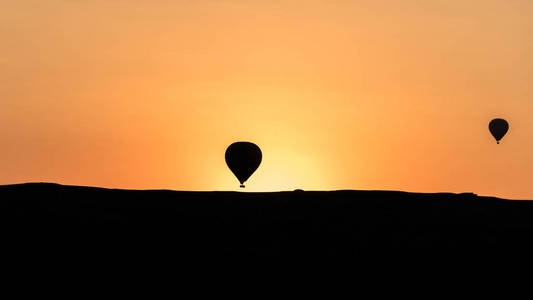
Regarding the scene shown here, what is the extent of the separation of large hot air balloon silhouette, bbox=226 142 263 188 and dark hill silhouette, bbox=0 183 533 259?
24.3 m

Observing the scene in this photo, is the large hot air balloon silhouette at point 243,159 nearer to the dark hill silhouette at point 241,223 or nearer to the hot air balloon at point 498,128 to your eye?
the hot air balloon at point 498,128

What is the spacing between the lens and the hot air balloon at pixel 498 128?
39.7 m

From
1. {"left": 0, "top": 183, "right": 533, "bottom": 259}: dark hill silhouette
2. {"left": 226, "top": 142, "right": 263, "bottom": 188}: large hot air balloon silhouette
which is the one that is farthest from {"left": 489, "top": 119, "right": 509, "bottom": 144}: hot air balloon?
{"left": 0, "top": 183, "right": 533, "bottom": 259}: dark hill silhouette

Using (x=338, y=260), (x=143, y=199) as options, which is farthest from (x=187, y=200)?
(x=338, y=260)

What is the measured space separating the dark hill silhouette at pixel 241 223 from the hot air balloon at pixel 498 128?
31.1 meters

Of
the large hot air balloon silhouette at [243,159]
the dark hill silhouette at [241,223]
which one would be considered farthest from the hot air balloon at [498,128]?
the dark hill silhouette at [241,223]

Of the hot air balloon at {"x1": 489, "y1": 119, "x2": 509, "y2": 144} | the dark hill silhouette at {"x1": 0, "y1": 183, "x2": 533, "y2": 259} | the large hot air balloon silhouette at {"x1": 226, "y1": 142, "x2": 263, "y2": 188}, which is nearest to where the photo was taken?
the dark hill silhouette at {"x1": 0, "y1": 183, "x2": 533, "y2": 259}

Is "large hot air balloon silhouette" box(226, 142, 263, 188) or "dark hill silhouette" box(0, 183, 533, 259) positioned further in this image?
"large hot air balloon silhouette" box(226, 142, 263, 188)

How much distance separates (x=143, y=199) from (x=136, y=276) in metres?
1.68

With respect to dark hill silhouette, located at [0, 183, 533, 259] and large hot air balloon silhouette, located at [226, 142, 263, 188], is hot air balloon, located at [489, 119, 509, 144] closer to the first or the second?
large hot air balloon silhouette, located at [226, 142, 263, 188]

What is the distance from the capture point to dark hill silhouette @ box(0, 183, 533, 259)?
7.83 meters

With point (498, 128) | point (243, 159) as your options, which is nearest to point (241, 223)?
point (243, 159)

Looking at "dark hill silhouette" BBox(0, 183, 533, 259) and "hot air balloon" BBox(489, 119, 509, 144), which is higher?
"hot air balloon" BBox(489, 119, 509, 144)

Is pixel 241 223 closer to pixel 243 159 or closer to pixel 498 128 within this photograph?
pixel 243 159
